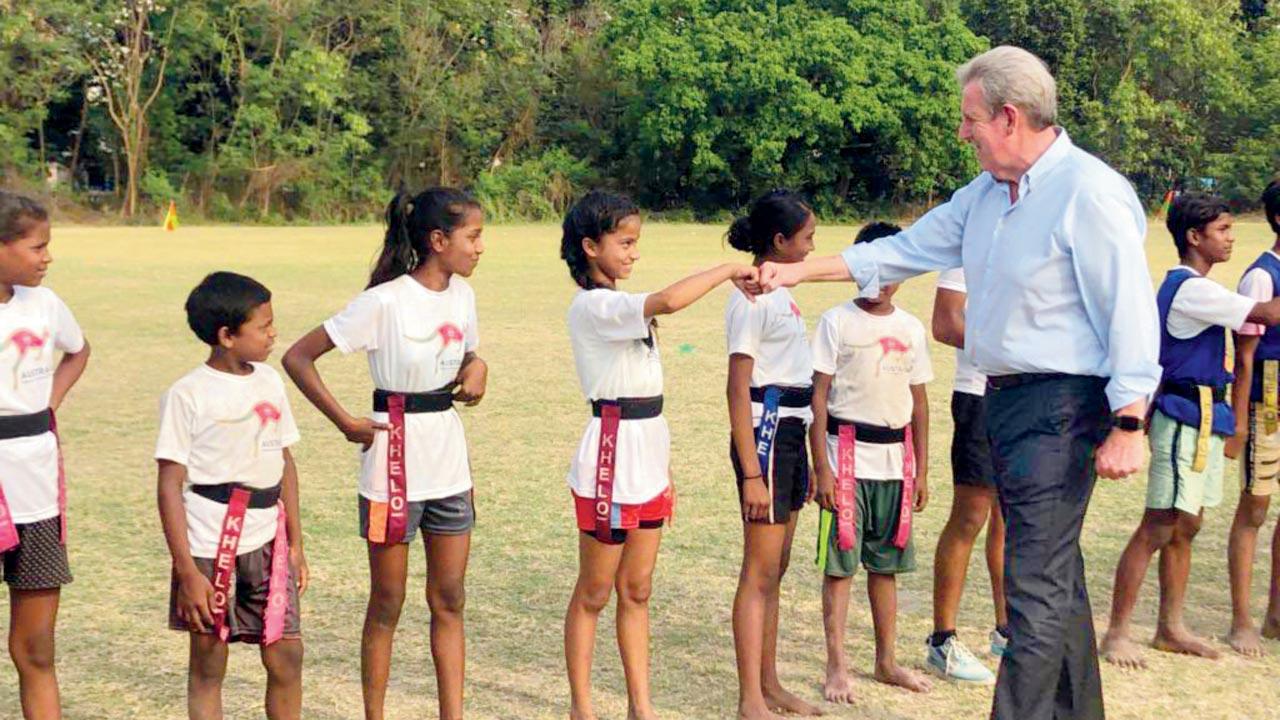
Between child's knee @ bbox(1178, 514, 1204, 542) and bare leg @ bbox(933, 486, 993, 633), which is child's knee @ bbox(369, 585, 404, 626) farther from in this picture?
child's knee @ bbox(1178, 514, 1204, 542)

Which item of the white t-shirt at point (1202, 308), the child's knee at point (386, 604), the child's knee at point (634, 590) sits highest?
the white t-shirt at point (1202, 308)

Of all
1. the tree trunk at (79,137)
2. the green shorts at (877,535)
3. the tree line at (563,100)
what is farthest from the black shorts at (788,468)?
the tree trunk at (79,137)

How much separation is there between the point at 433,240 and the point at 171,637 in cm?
218

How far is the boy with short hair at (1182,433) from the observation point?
512 centimetres

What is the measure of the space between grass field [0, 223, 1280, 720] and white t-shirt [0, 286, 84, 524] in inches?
37.0

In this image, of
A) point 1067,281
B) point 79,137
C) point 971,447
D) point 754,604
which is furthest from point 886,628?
point 79,137

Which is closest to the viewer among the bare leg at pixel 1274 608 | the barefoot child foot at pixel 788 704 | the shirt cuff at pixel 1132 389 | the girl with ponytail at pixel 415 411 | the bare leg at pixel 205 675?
the shirt cuff at pixel 1132 389

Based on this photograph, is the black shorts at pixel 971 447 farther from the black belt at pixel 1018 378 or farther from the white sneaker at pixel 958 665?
the black belt at pixel 1018 378

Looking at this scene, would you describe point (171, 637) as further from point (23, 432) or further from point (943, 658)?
point (943, 658)

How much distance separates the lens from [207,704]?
389cm

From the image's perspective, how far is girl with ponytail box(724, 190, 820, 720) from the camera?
4.50m

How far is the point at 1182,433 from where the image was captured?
16.9 ft

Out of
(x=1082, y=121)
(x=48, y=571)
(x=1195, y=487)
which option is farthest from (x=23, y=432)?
(x=1082, y=121)

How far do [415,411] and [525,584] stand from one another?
2.15 meters
